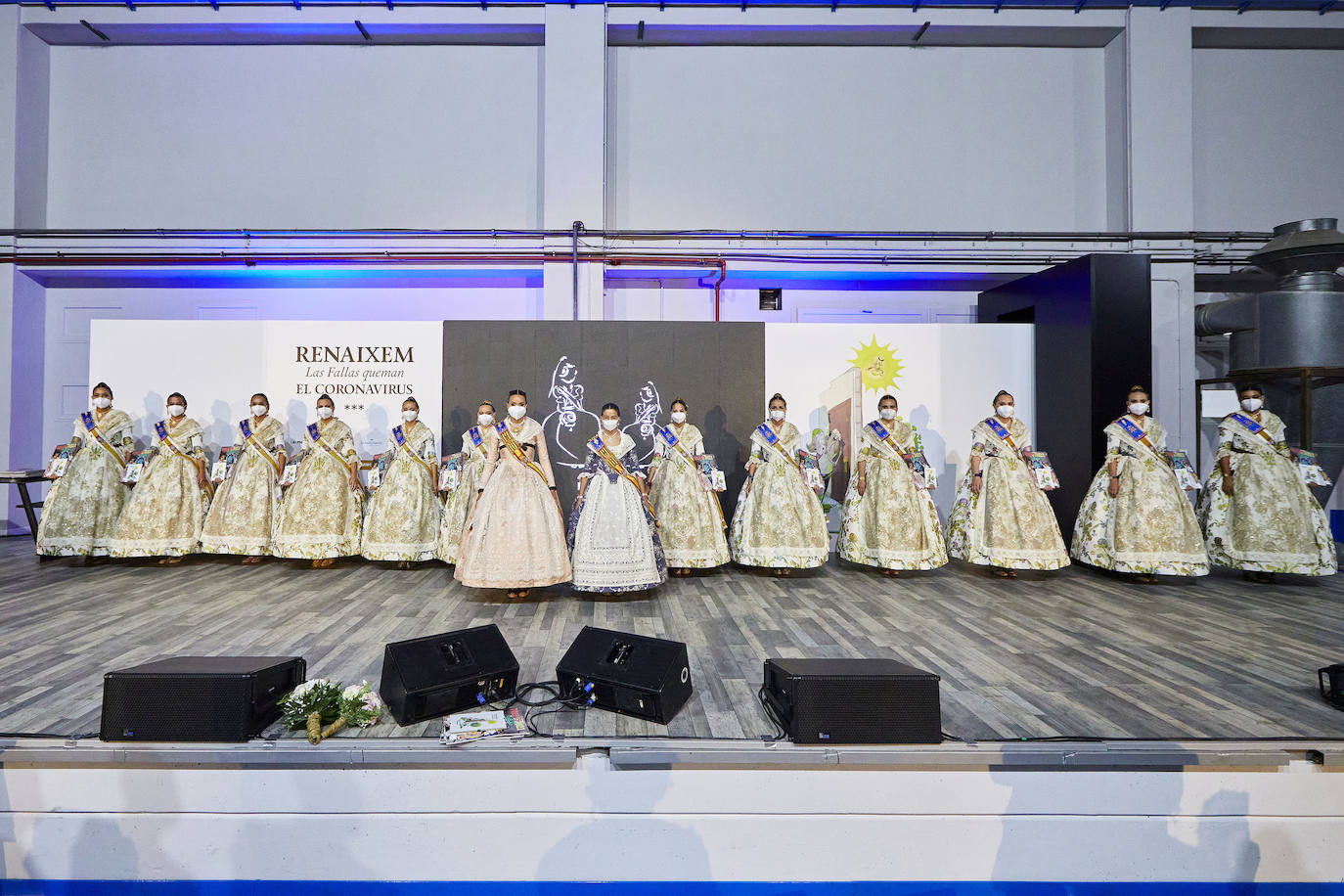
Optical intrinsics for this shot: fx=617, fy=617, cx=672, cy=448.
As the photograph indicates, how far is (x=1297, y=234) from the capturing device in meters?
6.41

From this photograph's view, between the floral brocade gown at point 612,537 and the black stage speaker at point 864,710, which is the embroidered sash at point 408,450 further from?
the black stage speaker at point 864,710

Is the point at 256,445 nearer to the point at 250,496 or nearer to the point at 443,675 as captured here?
the point at 250,496

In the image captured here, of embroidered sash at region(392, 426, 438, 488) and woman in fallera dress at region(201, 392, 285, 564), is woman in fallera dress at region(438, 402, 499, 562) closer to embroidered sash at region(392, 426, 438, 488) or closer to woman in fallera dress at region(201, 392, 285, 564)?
embroidered sash at region(392, 426, 438, 488)

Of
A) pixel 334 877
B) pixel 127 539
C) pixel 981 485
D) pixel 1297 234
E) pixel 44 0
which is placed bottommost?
pixel 334 877

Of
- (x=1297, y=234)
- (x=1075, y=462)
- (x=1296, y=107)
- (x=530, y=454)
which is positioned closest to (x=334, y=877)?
(x=530, y=454)

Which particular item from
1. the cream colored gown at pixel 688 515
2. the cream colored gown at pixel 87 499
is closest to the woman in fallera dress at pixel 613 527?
the cream colored gown at pixel 688 515

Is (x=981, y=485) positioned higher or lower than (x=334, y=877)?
higher

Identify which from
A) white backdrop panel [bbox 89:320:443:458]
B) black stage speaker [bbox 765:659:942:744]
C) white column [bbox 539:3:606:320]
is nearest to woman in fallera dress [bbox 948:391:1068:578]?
black stage speaker [bbox 765:659:942:744]

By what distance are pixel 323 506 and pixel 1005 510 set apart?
19.0 ft

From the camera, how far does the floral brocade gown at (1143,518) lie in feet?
15.8

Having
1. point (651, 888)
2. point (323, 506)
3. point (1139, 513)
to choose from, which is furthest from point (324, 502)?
point (1139, 513)

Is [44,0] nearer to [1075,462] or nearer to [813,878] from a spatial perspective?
[813,878]

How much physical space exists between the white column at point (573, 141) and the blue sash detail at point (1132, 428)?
5145 mm

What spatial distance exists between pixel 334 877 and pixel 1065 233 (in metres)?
8.67
